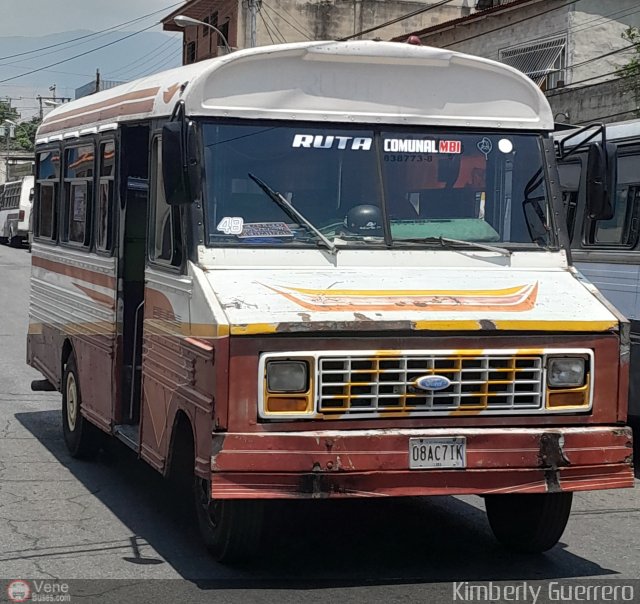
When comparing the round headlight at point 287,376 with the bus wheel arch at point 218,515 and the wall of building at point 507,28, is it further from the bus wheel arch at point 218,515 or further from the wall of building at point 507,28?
the wall of building at point 507,28

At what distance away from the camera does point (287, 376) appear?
629cm

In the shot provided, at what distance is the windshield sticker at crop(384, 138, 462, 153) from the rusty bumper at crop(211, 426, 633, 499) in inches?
75.6

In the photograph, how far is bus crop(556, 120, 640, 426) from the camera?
34.4ft

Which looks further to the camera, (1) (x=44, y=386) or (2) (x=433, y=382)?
(1) (x=44, y=386)

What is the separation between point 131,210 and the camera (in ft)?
29.4

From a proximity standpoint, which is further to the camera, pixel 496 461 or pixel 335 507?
pixel 335 507

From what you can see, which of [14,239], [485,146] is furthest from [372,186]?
[14,239]

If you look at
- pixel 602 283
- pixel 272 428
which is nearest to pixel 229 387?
pixel 272 428

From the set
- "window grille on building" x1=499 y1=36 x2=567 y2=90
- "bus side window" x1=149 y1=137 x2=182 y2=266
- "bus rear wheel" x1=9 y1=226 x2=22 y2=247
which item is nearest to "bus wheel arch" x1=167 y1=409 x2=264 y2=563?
"bus side window" x1=149 y1=137 x2=182 y2=266

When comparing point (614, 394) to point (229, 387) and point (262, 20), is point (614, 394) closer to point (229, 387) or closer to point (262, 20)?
point (229, 387)

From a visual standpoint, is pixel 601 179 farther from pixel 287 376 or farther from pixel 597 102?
pixel 597 102

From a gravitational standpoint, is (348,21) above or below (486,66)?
above

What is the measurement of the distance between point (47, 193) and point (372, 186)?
4829mm

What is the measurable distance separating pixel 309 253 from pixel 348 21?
42835 millimetres
